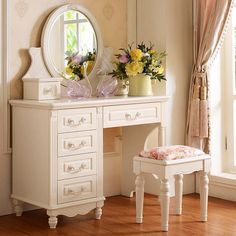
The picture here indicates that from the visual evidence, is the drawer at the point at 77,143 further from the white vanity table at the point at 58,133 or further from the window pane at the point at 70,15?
the window pane at the point at 70,15

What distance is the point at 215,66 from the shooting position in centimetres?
507

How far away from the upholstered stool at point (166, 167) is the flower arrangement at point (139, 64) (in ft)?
2.54

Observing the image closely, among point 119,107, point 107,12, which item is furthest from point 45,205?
point 107,12

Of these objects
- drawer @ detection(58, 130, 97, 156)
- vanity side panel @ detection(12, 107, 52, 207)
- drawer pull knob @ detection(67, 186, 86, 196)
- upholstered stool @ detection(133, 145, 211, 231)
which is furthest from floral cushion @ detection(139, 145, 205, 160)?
vanity side panel @ detection(12, 107, 52, 207)

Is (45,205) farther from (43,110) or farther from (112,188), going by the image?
(112,188)

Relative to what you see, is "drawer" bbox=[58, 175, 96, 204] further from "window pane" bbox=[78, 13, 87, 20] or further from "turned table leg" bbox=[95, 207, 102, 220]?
"window pane" bbox=[78, 13, 87, 20]

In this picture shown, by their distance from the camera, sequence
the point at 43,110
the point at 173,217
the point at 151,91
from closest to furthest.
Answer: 1. the point at 43,110
2. the point at 173,217
3. the point at 151,91

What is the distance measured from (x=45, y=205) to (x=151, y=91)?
50.5 inches

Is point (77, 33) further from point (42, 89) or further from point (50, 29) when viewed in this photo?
point (42, 89)

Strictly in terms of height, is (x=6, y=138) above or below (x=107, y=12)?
below

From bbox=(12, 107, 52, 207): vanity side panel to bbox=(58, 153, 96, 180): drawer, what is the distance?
0.32 feet

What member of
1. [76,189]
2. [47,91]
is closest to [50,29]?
[47,91]

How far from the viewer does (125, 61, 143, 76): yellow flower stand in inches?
185

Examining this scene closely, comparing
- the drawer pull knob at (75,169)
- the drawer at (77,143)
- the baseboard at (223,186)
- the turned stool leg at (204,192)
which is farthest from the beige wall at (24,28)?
the baseboard at (223,186)
